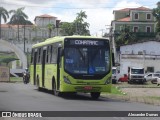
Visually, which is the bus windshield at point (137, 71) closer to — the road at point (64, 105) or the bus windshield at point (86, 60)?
the bus windshield at point (86, 60)

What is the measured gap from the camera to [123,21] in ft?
346

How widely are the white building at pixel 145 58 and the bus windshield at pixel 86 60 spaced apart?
173 ft

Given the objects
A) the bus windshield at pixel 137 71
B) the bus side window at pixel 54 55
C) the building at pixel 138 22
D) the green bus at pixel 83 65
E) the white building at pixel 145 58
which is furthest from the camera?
the building at pixel 138 22

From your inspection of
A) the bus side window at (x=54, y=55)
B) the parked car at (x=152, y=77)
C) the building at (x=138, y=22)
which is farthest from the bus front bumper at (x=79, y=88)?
the building at (x=138, y=22)

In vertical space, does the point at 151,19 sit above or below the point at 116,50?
above

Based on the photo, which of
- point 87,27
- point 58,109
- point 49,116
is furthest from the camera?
point 87,27

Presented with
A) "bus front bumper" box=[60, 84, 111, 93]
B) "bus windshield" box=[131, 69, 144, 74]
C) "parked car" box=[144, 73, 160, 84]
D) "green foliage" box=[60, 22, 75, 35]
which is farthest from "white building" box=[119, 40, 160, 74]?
"bus front bumper" box=[60, 84, 111, 93]

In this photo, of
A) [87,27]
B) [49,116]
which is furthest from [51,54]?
[87,27]

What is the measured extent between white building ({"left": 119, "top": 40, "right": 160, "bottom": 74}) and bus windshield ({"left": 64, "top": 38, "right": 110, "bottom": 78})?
5284 cm

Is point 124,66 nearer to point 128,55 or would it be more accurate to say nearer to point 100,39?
point 128,55

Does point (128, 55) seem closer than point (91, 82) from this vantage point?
No

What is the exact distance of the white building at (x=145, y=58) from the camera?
7600 cm

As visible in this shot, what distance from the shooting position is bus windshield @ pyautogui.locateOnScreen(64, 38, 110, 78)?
2316cm

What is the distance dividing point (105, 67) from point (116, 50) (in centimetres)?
7094
